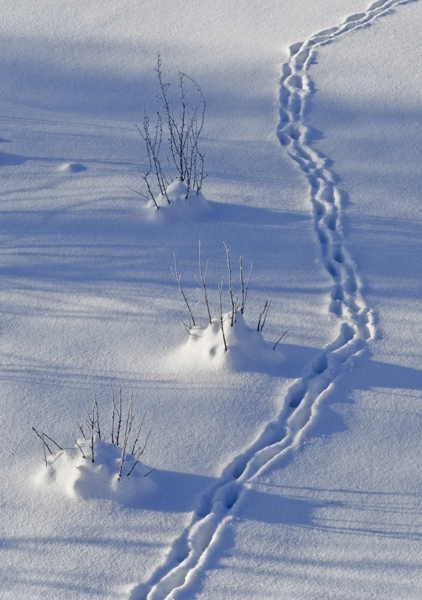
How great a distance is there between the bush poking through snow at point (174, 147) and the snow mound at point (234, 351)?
1.25 metres

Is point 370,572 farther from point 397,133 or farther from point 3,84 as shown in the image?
point 3,84

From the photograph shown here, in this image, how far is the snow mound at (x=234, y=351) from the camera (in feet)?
11.5

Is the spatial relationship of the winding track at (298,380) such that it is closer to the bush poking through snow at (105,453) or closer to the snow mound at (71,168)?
the bush poking through snow at (105,453)

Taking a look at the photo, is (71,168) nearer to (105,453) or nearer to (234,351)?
(234,351)

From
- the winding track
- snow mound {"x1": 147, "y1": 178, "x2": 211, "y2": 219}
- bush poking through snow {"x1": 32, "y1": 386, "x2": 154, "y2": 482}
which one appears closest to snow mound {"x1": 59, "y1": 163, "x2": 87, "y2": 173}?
snow mound {"x1": 147, "y1": 178, "x2": 211, "y2": 219}

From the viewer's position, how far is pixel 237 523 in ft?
9.48

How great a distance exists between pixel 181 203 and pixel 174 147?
79cm

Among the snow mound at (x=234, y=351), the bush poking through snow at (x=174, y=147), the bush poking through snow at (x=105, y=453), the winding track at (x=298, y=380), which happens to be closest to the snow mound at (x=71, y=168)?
the bush poking through snow at (x=174, y=147)

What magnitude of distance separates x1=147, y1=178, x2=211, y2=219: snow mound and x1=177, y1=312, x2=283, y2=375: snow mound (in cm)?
118

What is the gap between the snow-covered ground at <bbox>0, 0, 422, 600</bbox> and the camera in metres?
2.81

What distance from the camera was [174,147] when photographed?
5180 millimetres

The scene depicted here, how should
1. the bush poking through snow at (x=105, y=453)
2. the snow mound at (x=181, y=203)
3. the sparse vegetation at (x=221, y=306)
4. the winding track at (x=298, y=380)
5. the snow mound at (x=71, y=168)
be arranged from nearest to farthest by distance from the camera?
the winding track at (x=298, y=380), the bush poking through snow at (x=105, y=453), the sparse vegetation at (x=221, y=306), the snow mound at (x=181, y=203), the snow mound at (x=71, y=168)

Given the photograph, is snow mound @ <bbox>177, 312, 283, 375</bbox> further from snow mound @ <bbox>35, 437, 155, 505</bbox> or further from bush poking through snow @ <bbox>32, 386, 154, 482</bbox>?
snow mound @ <bbox>35, 437, 155, 505</bbox>

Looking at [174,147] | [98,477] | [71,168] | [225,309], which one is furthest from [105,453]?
[174,147]
